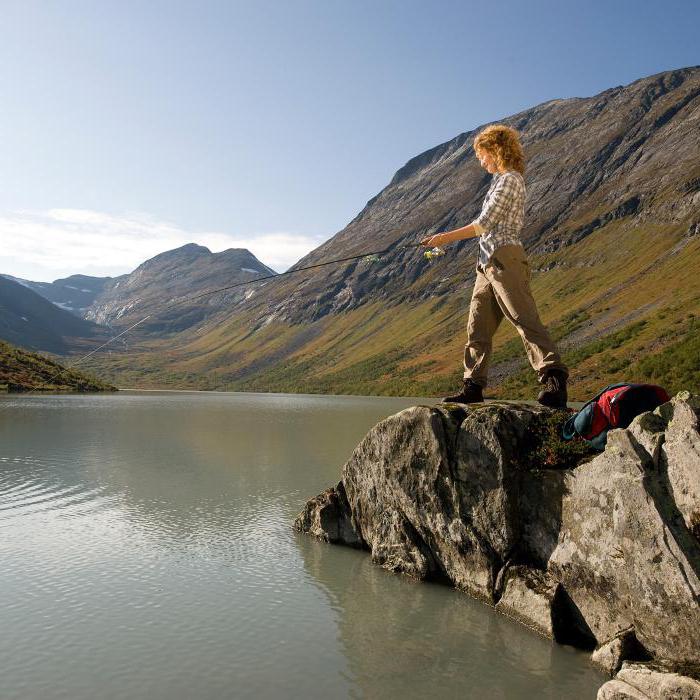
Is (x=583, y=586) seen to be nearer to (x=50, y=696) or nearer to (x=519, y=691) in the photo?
(x=519, y=691)

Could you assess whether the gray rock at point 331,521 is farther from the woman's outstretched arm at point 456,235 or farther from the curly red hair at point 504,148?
the curly red hair at point 504,148

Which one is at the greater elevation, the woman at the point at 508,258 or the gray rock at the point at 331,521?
the woman at the point at 508,258

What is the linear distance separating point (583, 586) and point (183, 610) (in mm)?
6700

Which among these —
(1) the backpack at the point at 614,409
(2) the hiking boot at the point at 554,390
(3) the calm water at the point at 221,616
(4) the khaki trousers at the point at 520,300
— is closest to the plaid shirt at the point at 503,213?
(4) the khaki trousers at the point at 520,300

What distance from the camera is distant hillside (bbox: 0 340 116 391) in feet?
293

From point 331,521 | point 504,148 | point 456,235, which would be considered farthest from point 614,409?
point 331,521

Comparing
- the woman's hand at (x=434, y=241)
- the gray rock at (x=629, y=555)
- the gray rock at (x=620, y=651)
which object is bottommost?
the gray rock at (x=620, y=651)

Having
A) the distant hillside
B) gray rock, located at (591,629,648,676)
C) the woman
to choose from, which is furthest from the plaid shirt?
the distant hillside

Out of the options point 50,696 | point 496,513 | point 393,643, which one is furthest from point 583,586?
point 50,696

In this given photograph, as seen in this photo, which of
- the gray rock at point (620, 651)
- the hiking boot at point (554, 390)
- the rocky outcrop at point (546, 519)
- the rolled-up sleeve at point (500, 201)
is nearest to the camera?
the rocky outcrop at point (546, 519)

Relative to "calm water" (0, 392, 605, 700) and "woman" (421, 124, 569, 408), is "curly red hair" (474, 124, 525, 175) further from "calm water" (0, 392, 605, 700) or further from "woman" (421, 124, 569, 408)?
"calm water" (0, 392, 605, 700)

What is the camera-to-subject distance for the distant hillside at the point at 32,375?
8938 cm

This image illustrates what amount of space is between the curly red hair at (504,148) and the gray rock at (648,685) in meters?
8.19

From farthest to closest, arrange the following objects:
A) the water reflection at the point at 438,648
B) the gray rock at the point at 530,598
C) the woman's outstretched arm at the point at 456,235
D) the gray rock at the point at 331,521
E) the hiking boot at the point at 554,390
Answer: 1. the gray rock at the point at 331,521
2. the hiking boot at the point at 554,390
3. the woman's outstretched arm at the point at 456,235
4. the gray rock at the point at 530,598
5. the water reflection at the point at 438,648
